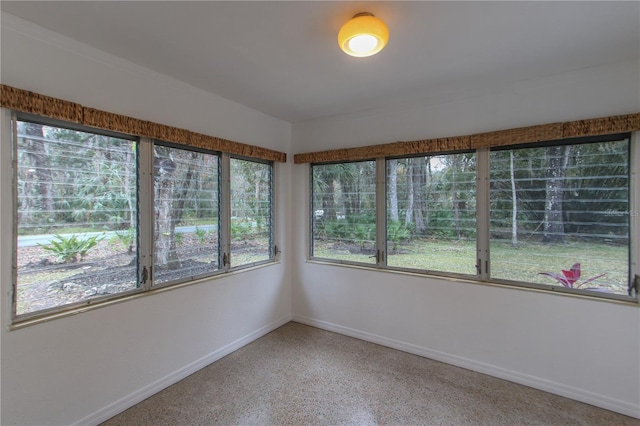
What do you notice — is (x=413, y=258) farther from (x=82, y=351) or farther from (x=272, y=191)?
(x=82, y=351)

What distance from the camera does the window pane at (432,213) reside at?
264cm

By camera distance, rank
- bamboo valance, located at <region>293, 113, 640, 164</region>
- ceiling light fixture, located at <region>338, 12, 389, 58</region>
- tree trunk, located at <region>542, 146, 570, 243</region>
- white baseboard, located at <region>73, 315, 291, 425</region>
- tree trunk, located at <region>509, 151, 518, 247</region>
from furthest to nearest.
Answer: tree trunk, located at <region>509, 151, 518, 247</region>
tree trunk, located at <region>542, 146, 570, 243</region>
bamboo valance, located at <region>293, 113, 640, 164</region>
white baseboard, located at <region>73, 315, 291, 425</region>
ceiling light fixture, located at <region>338, 12, 389, 58</region>

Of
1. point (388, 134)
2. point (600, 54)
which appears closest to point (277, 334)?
point (388, 134)

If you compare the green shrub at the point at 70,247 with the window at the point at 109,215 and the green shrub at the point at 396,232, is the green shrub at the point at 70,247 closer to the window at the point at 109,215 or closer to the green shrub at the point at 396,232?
the window at the point at 109,215

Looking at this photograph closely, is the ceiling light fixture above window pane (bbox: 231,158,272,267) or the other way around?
above

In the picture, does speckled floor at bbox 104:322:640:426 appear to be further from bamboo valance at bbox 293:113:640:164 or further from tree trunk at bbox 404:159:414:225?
bamboo valance at bbox 293:113:640:164

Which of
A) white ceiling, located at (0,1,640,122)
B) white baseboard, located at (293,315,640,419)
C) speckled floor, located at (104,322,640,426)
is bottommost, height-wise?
speckled floor, located at (104,322,640,426)

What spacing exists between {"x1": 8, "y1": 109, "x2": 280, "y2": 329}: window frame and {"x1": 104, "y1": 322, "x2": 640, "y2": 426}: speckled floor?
0.81m

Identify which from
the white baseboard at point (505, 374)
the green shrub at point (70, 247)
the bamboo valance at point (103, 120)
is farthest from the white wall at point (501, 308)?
the green shrub at point (70, 247)

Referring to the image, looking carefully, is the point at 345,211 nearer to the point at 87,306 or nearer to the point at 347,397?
the point at 347,397

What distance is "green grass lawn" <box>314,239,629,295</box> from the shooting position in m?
2.12

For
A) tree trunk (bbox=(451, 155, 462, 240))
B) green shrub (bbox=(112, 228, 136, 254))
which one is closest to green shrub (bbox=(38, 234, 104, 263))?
green shrub (bbox=(112, 228, 136, 254))

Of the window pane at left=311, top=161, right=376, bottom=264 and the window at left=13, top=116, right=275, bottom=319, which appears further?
the window pane at left=311, top=161, right=376, bottom=264

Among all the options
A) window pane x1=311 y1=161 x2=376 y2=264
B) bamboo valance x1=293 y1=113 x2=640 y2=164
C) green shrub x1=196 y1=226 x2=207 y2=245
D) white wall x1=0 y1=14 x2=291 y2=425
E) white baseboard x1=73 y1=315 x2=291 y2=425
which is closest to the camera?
white wall x1=0 y1=14 x2=291 y2=425
